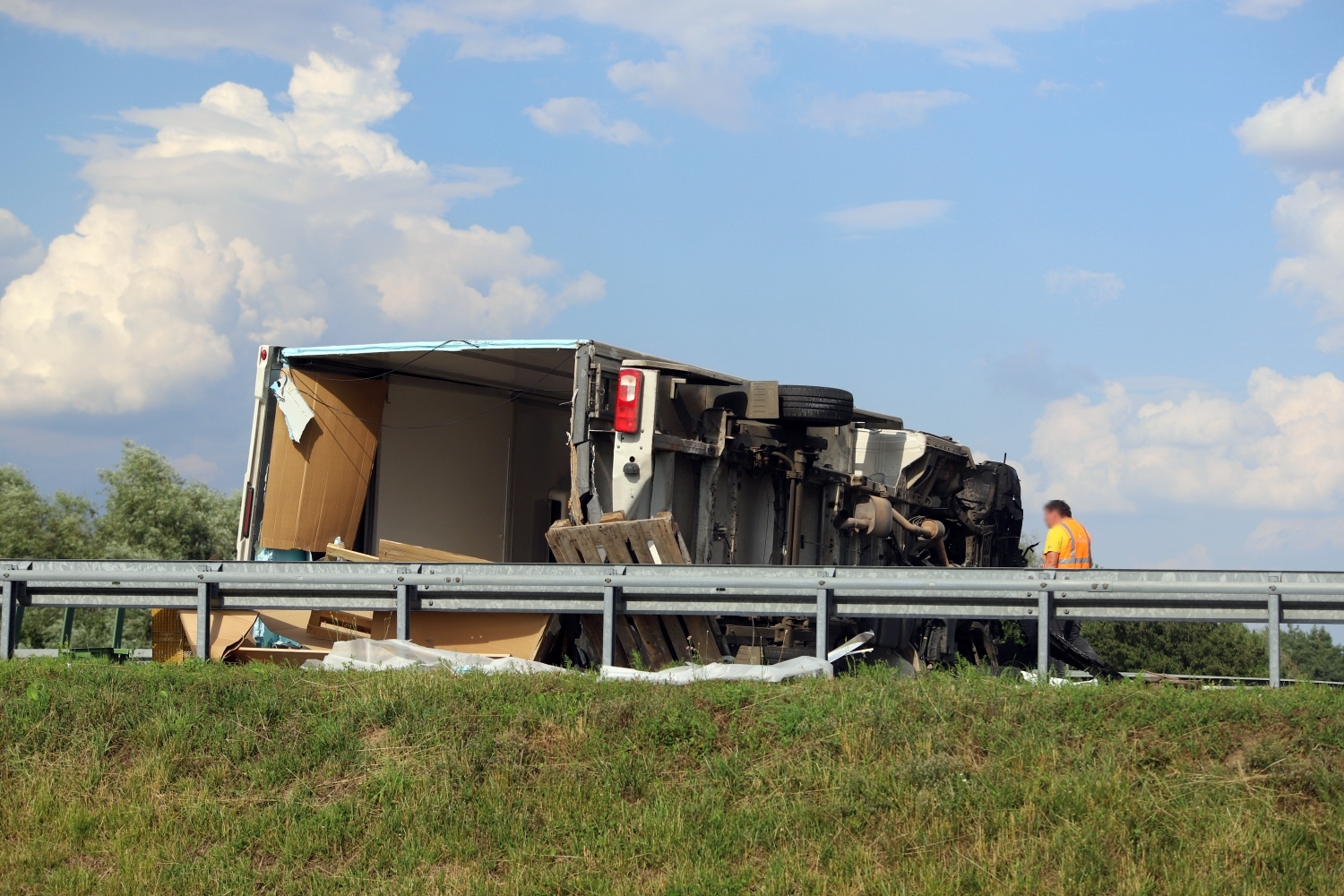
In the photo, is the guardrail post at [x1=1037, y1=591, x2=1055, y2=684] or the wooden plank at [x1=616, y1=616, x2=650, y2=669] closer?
the guardrail post at [x1=1037, y1=591, x2=1055, y2=684]

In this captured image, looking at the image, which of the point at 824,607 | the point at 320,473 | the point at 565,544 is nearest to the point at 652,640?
the point at 565,544

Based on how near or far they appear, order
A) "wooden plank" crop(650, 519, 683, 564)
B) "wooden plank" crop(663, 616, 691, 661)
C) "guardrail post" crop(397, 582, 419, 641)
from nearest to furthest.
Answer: "guardrail post" crop(397, 582, 419, 641), "wooden plank" crop(663, 616, 691, 661), "wooden plank" crop(650, 519, 683, 564)

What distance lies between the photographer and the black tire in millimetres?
11148

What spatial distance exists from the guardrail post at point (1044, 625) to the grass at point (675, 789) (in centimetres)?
51

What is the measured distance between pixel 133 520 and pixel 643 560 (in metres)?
27.1

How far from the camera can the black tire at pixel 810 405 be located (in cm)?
1115

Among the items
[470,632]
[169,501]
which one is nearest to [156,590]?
[470,632]

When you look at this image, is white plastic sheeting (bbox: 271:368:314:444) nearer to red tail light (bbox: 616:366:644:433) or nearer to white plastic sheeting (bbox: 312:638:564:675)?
red tail light (bbox: 616:366:644:433)

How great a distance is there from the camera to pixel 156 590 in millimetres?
8648

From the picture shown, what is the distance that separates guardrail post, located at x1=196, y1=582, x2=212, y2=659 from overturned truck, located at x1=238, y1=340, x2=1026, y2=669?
1.26 m

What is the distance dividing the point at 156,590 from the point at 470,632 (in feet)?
6.83

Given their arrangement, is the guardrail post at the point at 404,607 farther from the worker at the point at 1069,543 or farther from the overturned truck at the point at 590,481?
the worker at the point at 1069,543

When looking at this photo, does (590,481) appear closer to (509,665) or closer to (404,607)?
(404,607)

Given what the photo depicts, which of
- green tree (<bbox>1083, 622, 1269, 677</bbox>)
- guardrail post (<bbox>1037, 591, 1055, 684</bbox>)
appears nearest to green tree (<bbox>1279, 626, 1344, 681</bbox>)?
guardrail post (<bbox>1037, 591, 1055, 684</bbox>)
